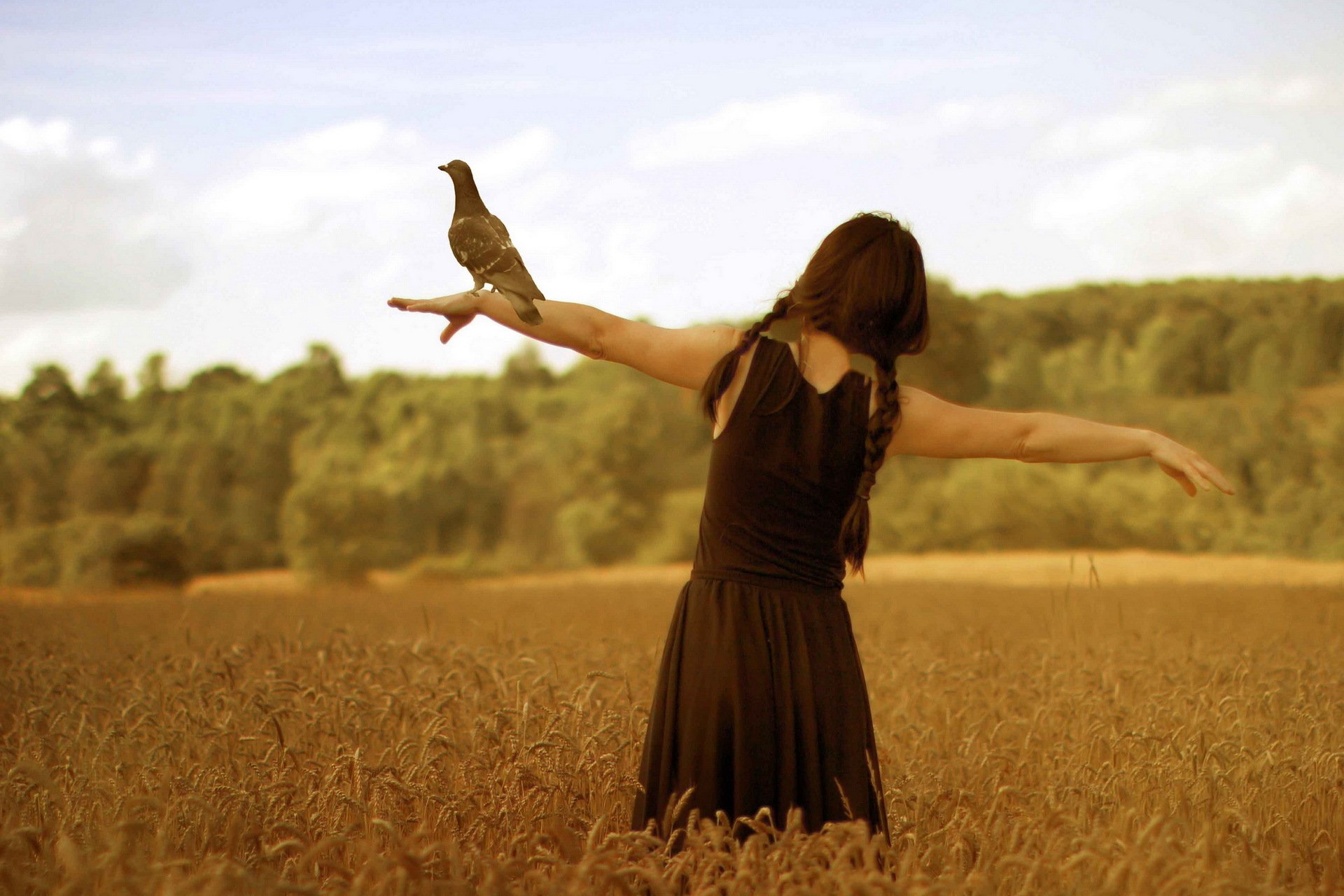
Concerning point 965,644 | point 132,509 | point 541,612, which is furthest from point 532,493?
point 965,644

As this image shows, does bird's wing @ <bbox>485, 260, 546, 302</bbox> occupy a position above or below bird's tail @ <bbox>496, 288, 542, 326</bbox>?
above

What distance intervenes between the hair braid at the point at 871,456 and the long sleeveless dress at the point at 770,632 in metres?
0.02

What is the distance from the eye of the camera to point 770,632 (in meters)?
2.67

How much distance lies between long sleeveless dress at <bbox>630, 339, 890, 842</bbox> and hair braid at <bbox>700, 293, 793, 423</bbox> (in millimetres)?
34

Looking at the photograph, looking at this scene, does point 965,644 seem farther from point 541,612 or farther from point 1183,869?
point 1183,869

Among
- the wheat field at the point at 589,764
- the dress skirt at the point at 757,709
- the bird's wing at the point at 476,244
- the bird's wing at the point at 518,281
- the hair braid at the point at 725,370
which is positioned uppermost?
the bird's wing at the point at 476,244

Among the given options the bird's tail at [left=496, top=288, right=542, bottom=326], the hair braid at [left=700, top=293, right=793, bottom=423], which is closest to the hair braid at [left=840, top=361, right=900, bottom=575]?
the hair braid at [left=700, top=293, right=793, bottom=423]

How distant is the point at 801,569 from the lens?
2688 millimetres

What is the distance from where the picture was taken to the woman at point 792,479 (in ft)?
8.43

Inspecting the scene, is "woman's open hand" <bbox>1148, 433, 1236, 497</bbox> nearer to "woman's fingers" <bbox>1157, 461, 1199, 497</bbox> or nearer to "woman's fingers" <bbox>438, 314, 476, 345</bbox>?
"woman's fingers" <bbox>1157, 461, 1199, 497</bbox>

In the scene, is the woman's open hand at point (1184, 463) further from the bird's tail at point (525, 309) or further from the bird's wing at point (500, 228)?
the bird's wing at point (500, 228)

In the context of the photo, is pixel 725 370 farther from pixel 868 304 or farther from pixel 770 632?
pixel 770 632

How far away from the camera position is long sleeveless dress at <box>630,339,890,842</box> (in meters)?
2.60

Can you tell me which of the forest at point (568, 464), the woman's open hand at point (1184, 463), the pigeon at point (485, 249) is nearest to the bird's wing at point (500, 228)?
the pigeon at point (485, 249)
